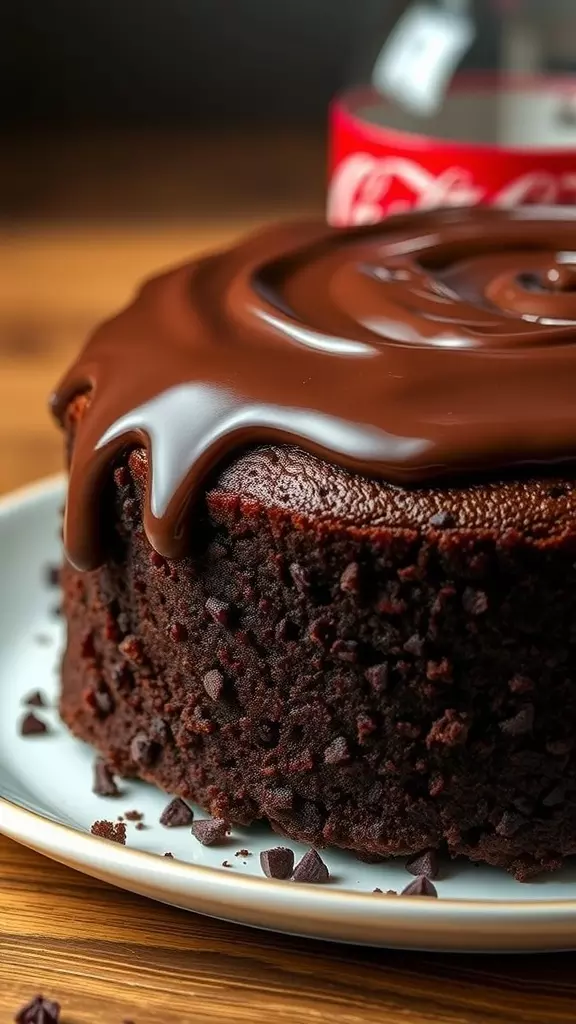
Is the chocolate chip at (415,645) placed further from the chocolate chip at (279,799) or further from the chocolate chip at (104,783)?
the chocolate chip at (104,783)

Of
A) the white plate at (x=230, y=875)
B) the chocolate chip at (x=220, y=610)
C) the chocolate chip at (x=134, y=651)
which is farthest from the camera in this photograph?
the chocolate chip at (x=134, y=651)

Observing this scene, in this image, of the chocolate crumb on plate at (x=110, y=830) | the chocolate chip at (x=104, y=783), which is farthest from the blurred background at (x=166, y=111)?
the chocolate crumb on plate at (x=110, y=830)

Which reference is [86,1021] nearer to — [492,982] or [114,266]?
[492,982]

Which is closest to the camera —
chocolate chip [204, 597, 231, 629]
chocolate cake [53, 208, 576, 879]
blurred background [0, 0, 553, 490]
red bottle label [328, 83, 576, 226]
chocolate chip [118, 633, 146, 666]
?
chocolate cake [53, 208, 576, 879]

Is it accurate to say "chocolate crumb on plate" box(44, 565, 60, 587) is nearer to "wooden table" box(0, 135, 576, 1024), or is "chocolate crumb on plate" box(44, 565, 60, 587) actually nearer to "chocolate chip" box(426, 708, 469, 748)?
"wooden table" box(0, 135, 576, 1024)

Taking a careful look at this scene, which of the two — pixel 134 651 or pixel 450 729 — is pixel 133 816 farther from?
pixel 450 729

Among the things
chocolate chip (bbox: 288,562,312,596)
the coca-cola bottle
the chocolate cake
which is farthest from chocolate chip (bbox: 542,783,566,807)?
the coca-cola bottle

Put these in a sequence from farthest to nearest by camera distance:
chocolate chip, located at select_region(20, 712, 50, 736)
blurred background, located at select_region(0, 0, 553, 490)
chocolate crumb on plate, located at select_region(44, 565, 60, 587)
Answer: blurred background, located at select_region(0, 0, 553, 490), chocolate crumb on plate, located at select_region(44, 565, 60, 587), chocolate chip, located at select_region(20, 712, 50, 736)
